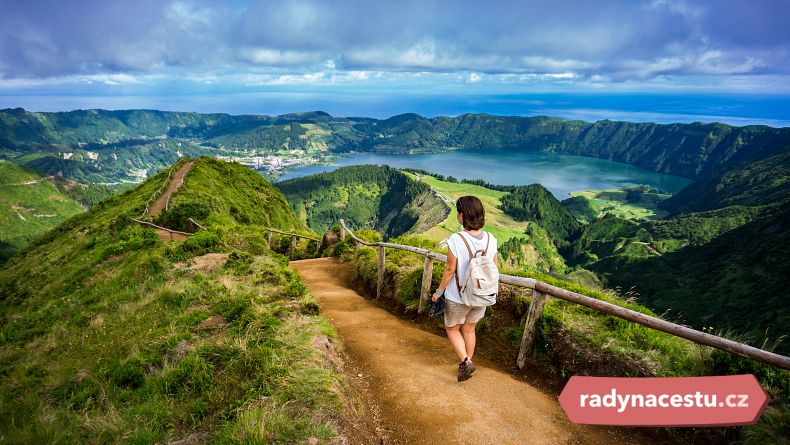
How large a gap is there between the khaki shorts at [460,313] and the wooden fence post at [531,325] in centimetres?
148

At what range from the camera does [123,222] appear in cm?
2578

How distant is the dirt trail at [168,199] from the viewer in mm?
22562

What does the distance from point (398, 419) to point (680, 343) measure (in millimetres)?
4768

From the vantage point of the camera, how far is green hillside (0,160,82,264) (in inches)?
4870

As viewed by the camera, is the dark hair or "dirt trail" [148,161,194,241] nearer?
the dark hair

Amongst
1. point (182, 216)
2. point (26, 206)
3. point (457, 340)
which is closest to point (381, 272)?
point (457, 340)

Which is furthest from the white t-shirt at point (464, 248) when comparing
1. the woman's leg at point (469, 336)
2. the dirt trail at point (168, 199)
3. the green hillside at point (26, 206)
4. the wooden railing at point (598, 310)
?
the green hillside at point (26, 206)

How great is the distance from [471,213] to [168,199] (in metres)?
35.9

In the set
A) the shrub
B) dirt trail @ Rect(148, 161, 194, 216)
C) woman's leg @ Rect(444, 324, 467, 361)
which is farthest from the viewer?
dirt trail @ Rect(148, 161, 194, 216)

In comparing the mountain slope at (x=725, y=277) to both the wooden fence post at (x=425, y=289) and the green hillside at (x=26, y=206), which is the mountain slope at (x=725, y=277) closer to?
the wooden fence post at (x=425, y=289)

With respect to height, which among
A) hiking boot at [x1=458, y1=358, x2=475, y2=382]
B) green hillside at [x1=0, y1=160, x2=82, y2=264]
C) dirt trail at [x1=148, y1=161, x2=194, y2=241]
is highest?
hiking boot at [x1=458, y1=358, x2=475, y2=382]

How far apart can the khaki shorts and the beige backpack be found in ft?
0.63

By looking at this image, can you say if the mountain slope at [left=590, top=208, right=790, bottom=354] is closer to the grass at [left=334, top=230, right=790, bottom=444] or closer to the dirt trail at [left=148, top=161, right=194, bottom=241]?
the grass at [left=334, top=230, right=790, bottom=444]

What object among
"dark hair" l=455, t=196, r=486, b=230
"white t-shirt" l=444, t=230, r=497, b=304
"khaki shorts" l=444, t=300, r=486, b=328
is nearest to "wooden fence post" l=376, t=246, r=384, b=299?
"khaki shorts" l=444, t=300, r=486, b=328
